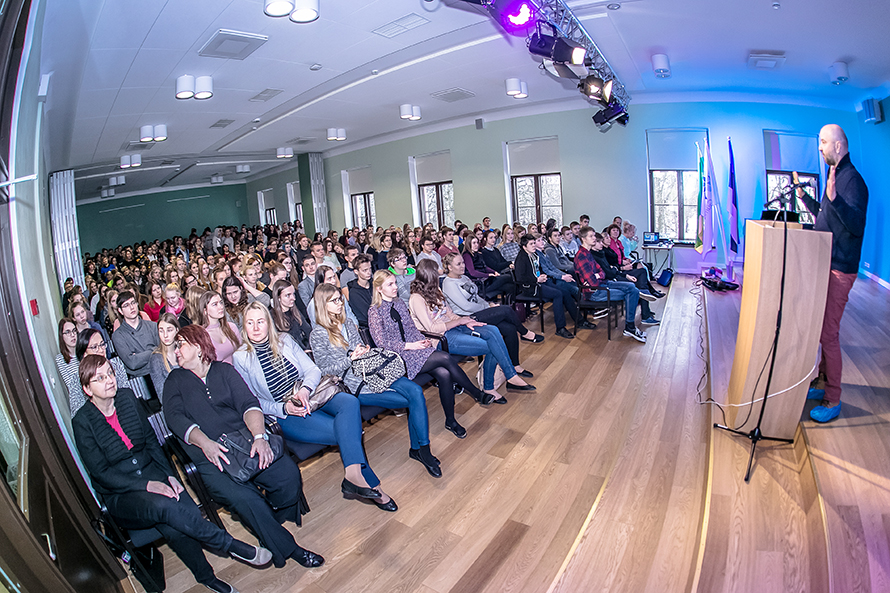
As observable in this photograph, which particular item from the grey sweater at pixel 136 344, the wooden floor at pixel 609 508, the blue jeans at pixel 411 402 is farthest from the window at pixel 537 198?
the grey sweater at pixel 136 344

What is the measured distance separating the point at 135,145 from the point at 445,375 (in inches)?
364

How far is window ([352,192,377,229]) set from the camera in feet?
46.8

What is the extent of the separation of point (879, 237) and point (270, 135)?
1135cm

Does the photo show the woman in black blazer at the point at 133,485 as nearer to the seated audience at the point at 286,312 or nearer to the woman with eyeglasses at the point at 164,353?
the woman with eyeglasses at the point at 164,353

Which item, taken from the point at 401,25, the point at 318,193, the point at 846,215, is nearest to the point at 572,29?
the point at 401,25

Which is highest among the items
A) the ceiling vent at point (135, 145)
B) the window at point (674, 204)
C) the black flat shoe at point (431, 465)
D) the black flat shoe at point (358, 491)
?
the ceiling vent at point (135, 145)

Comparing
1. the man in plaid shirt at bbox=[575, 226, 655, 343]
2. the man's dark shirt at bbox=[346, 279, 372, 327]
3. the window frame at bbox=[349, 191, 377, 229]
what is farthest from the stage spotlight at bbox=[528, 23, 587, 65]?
the window frame at bbox=[349, 191, 377, 229]

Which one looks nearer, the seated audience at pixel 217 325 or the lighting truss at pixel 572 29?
the seated audience at pixel 217 325

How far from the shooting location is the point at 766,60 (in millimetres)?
6270

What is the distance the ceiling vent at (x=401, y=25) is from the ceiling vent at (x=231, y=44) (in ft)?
3.84

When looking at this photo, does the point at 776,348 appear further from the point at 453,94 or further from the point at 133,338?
the point at 453,94

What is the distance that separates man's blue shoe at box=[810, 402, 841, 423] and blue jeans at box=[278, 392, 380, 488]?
8.60 ft

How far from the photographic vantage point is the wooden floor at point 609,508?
7.14 ft

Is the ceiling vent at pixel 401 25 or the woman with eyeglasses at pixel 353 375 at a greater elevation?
the ceiling vent at pixel 401 25
